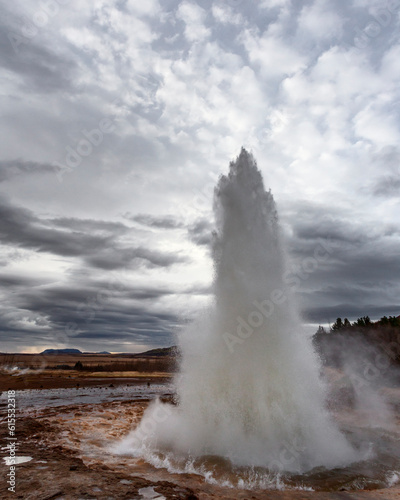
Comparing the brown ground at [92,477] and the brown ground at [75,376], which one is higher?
the brown ground at [92,477]

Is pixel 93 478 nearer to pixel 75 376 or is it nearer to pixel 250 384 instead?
pixel 250 384

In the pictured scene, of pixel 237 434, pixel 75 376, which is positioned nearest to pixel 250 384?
pixel 237 434

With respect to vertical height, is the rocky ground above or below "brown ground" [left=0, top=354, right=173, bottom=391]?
above

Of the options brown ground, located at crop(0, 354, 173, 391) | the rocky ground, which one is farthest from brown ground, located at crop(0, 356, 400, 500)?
Answer: brown ground, located at crop(0, 354, 173, 391)

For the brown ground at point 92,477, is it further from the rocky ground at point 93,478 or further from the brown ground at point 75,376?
the brown ground at point 75,376

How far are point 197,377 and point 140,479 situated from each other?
4732 millimetres

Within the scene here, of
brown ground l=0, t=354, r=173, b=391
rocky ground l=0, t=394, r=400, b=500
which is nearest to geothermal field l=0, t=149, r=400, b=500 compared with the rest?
rocky ground l=0, t=394, r=400, b=500

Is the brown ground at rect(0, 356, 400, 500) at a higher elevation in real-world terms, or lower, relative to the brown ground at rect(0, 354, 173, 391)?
higher

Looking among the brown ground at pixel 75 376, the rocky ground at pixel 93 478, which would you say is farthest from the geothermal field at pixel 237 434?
the brown ground at pixel 75 376

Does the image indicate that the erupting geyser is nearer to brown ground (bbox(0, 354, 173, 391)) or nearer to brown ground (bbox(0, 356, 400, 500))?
brown ground (bbox(0, 356, 400, 500))

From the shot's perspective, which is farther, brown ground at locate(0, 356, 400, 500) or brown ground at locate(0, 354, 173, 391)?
brown ground at locate(0, 354, 173, 391)

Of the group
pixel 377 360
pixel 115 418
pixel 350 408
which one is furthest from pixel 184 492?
pixel 377 360

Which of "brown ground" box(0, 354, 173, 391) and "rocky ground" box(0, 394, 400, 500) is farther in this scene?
"brown ground" box(0, 354, 173, 391)

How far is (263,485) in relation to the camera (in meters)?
7.90
